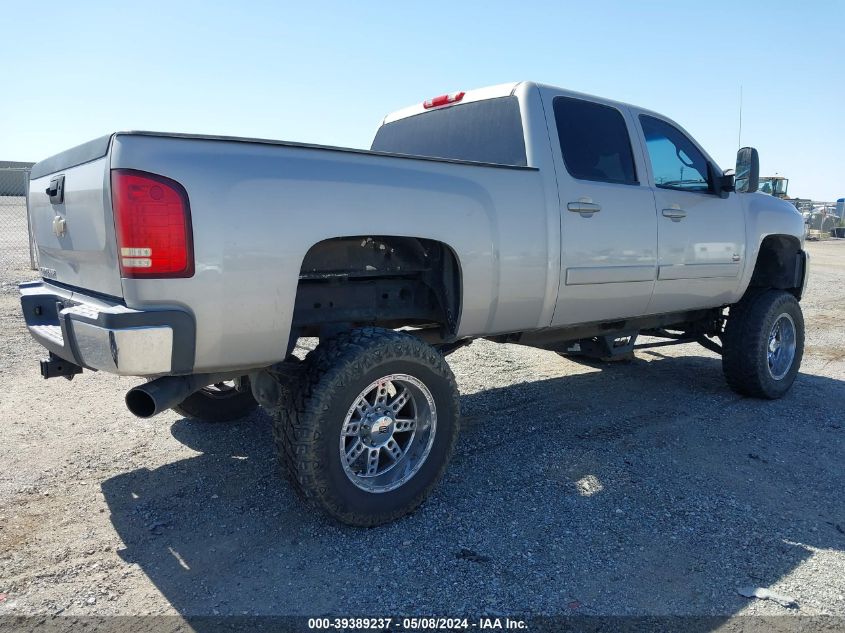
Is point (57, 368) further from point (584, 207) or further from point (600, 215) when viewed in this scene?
point (600, 215)

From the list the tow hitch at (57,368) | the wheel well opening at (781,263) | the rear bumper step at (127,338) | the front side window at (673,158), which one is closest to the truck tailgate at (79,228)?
the rear bumper step at (127,338)

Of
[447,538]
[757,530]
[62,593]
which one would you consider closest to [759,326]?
[757,530]

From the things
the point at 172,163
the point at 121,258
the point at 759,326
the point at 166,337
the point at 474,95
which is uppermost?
the point at 474,95

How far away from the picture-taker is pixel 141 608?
2576mm

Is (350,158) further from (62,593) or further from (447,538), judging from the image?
(62,593)

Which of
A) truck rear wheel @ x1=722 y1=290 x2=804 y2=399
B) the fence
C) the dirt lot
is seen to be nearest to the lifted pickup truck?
the dirt lot

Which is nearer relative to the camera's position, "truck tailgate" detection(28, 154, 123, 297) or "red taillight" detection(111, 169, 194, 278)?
"red taillight" detection(111, 169, 194, 278)

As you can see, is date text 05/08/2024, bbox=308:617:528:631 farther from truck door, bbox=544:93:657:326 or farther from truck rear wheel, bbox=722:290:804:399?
truck rear wheel, bbox=722:290:804:399

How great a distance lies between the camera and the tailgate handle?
305cm

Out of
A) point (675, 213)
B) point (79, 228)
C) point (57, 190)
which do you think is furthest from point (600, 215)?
point (57, 190)

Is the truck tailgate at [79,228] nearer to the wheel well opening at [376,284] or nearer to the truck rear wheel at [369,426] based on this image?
the wheel well opening at [376,284]

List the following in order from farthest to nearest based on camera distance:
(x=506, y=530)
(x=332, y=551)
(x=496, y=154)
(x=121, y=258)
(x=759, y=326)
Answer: (x=759, y=326), (x=496, y=154), (x=506, y=530), (x=332, y=551), (x=121, y=258)

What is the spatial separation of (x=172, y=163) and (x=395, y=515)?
1918mm

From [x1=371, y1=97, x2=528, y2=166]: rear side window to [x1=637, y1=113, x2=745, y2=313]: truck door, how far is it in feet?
3.87
